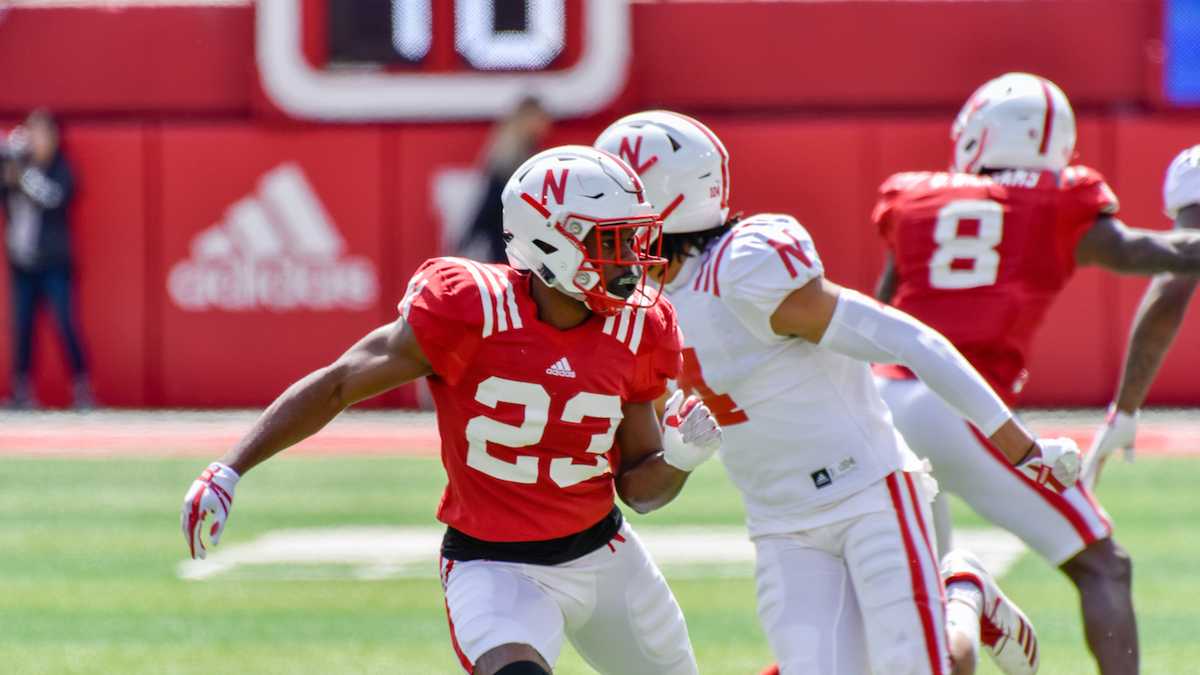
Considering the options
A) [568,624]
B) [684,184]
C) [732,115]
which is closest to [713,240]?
[684,184]

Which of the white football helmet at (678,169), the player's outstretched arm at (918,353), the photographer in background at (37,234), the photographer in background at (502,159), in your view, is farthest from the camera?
the photographer in background at (37,234)

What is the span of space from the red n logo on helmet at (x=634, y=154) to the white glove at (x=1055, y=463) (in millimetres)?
1123

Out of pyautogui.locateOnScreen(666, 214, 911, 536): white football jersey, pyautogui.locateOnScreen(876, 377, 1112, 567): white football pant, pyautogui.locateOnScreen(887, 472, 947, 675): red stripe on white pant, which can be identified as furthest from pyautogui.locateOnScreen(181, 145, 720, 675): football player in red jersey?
pyautogui.locateOnScreen(876, 377, 1112, 567): white football pant

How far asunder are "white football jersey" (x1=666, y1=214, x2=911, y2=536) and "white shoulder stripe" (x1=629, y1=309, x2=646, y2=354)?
201 millimetres

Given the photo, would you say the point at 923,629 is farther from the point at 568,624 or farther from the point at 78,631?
the point at 78,631

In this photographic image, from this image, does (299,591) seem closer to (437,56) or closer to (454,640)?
(454,640)

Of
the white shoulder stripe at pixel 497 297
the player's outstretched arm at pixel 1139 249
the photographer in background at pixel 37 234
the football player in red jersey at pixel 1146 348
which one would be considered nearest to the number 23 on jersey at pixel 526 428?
the white shoulder stripe at pixel 497 297

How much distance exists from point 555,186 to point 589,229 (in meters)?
0.13

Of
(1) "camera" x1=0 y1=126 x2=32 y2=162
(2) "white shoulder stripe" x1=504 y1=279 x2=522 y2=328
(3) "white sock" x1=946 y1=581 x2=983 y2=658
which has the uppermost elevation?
(2) "white shoulder stripe" x1=504 y1=279 x2=522 y2=328

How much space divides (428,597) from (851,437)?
322 centimetres

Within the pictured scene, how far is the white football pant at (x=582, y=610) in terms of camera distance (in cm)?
427

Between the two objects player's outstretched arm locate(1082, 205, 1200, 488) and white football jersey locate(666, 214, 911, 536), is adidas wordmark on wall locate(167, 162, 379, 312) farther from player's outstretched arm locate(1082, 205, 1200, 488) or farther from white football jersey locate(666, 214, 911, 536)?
white football jersey locate(666, 214, 911, 536)

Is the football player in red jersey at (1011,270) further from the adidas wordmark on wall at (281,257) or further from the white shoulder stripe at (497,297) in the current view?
the adidas wordmark on wall at (281,257)

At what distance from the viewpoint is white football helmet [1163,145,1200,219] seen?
552 centimetres
